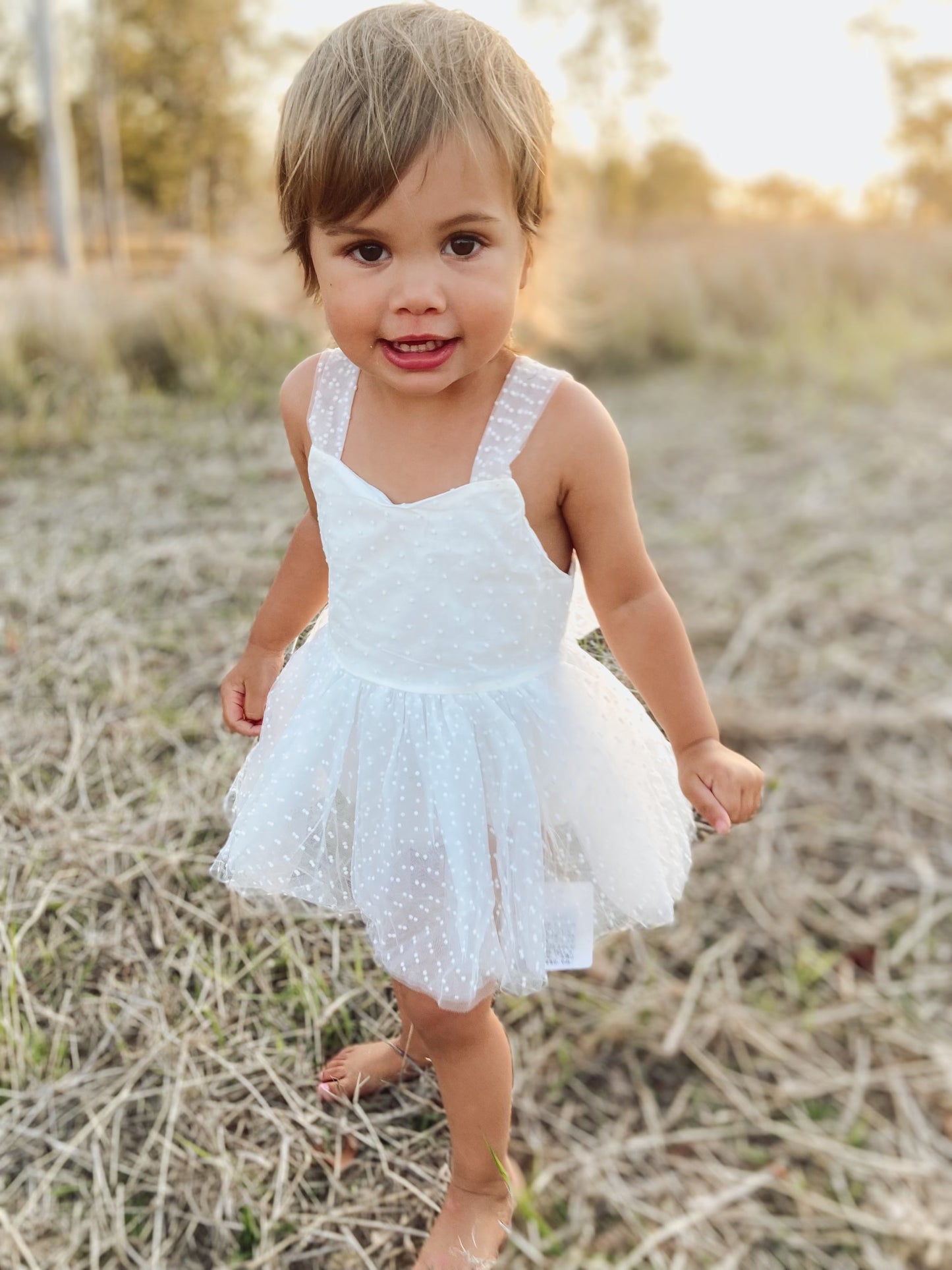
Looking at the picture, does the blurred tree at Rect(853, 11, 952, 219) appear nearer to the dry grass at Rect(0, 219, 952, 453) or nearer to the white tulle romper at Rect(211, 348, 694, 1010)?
the dry grass at Rect(0, 219, 952, 453)

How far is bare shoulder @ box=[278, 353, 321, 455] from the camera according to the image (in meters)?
1.20

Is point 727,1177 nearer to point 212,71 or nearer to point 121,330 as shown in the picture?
point 121,330

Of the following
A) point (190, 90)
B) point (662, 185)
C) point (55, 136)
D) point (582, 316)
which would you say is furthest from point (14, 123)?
point (582, 316)

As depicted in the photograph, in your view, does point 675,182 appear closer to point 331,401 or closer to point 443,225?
point 331,401

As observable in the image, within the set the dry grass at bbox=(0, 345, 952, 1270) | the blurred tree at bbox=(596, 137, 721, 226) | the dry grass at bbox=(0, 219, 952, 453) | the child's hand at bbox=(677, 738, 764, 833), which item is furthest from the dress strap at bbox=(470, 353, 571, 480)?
the blurred tree at bbox=(596, 137, 721, 226)

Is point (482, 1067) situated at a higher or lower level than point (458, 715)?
lower

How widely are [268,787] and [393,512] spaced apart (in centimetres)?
34

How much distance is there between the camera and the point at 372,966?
156cm

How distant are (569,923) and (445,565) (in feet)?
1.39

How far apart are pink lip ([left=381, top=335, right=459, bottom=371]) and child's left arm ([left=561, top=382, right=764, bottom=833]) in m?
0.14

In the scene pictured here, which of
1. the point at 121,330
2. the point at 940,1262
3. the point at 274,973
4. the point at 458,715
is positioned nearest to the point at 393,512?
the point at 458,715

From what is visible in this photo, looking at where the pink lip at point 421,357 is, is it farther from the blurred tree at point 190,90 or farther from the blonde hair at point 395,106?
the blurred tree at point 190,90

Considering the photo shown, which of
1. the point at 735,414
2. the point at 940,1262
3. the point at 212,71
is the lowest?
the point at 940,1262

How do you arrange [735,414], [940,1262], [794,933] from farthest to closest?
[735,414], [794,933], [940,1262]
